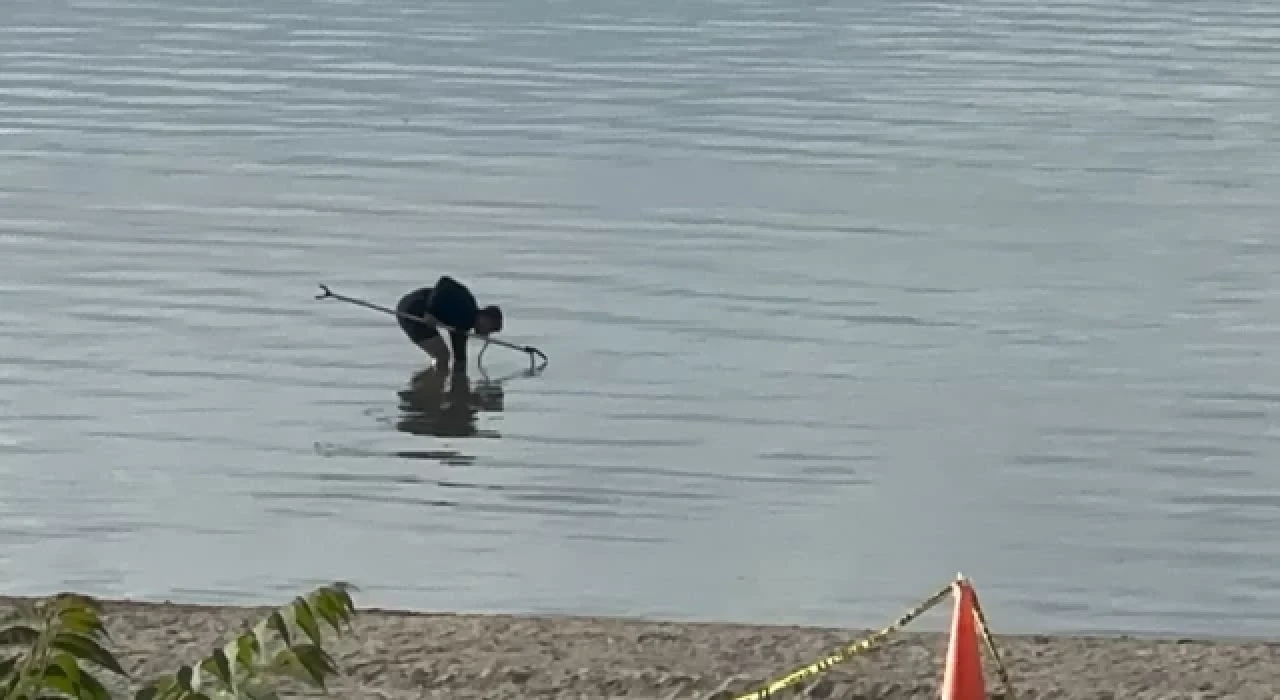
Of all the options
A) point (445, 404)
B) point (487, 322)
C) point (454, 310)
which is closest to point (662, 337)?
point (487, 322)

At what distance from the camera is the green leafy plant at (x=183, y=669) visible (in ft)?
11.9

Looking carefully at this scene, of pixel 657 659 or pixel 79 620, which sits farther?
pixel 657 659

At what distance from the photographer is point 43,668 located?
11.9 feet

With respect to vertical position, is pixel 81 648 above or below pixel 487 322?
below

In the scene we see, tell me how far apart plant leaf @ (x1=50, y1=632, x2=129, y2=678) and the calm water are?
6868 mm

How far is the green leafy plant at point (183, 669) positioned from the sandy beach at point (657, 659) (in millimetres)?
3606

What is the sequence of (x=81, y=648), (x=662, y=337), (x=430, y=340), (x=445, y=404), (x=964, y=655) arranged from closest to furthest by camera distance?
(x=81, y=648) < (x=964, y=655) < (x=445, y=404) < (x=430, y=340) < (x=662, y=337)

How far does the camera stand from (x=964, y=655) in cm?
526

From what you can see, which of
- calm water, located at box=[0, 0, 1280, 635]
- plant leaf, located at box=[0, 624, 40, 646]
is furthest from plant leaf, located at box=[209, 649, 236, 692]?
calm water, located at box=[0, 0, 1280, 635]

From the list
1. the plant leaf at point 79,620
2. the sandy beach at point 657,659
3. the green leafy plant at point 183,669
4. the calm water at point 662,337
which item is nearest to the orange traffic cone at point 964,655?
the green leafy plant at point 183,669

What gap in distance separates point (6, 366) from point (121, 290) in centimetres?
221

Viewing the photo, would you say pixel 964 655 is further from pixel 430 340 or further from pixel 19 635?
pixel 430 340

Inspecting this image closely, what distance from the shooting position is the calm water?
11.6m

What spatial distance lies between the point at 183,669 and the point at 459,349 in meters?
12.6
